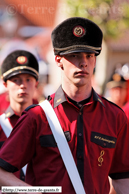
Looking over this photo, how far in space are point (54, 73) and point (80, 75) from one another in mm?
26551

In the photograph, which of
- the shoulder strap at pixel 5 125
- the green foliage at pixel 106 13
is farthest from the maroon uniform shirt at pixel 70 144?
the green foliage at pixel 106 13

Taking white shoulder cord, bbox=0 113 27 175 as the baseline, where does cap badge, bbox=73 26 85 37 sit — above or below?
above

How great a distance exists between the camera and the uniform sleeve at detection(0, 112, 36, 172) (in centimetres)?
275

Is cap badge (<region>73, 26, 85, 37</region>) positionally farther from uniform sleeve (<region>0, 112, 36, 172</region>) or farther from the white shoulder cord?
the white shoulder cord

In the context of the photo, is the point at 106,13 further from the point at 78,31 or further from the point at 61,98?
the point at 61,98

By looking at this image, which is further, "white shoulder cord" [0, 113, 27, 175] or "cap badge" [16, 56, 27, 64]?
"cap badge" [16, 56, 27, 64]

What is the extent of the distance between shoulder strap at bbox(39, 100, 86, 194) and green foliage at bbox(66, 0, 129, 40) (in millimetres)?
12756

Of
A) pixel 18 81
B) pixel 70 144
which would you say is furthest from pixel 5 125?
pixel 70 144

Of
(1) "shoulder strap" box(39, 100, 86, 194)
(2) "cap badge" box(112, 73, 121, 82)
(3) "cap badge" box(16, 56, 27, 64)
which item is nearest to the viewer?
(1) "shoulder strap" box(39, 100, 86, 194)

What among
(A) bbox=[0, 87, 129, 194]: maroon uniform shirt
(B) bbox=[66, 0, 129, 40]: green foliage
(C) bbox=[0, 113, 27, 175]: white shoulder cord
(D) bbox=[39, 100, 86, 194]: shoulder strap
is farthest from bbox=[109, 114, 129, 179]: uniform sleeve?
(B) bbox=[66, 0, 129, 40]: green foliage

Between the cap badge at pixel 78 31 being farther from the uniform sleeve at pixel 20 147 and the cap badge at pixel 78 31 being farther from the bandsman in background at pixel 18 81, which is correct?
the bandsman in background at pixel 18 81

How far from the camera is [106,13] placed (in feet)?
53.5

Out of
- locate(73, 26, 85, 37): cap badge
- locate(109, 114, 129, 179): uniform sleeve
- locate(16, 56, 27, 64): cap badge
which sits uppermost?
locate(73, 26, 85, 37): cap badge

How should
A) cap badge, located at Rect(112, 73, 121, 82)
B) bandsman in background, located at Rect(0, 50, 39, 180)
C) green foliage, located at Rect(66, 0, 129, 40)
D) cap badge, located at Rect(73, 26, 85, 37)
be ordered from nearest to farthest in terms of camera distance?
cap badge, located at Rect(73, 26, 85, 37) < bandsman in background, located at Rect(0, 50, 39, 180) < cap badge, located at Rect(112, 73, 121, 82) < green foliage, located at Rect(66, 0, 129, 40)
